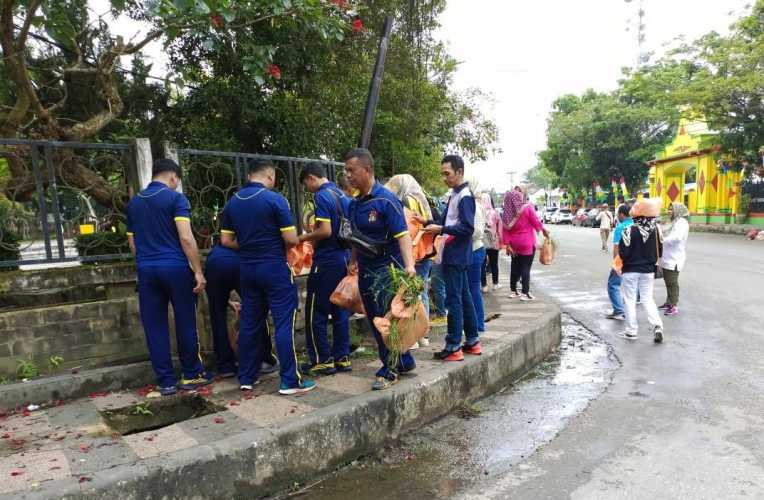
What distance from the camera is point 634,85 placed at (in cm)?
2572

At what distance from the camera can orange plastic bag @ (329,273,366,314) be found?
381 centimetres

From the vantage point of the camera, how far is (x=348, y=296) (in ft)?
12.5

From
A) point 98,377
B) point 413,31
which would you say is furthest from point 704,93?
point 98,377

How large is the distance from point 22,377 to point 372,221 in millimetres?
2895

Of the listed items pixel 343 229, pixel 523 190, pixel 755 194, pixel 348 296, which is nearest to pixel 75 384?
pixel 348 296

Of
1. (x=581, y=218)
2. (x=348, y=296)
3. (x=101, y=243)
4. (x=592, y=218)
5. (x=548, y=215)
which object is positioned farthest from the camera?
(x=548, y=215)

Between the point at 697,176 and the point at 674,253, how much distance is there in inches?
1029

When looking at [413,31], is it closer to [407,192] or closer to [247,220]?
[407,192]

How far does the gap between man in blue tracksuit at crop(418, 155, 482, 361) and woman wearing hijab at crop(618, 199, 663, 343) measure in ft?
7.95

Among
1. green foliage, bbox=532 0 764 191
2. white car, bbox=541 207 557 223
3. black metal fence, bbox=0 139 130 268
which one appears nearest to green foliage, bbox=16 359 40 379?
black metal fence, bbox=0 139 130 268

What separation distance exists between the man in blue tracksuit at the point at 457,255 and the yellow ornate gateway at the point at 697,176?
76.4ft

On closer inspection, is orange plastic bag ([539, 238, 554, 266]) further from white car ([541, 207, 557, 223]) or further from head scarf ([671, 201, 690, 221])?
white car ([541, 207, 557, 223])

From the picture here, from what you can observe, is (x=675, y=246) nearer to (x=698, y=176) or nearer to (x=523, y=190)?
(x=523, y=190)

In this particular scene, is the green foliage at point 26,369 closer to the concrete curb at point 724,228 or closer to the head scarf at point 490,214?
the head scarf at point 490,214
